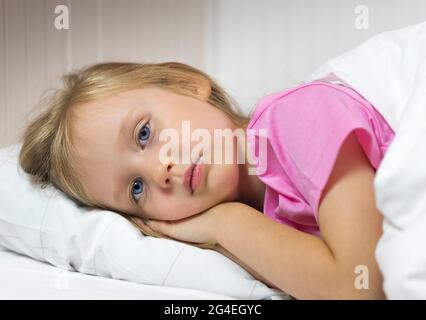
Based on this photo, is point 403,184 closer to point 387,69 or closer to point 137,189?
point 387,69

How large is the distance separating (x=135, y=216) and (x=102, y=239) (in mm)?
114

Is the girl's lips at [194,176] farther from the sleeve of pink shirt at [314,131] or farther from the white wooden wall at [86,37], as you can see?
the white wooden wall at [86,37]

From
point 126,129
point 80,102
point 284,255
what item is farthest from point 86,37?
point 284,255

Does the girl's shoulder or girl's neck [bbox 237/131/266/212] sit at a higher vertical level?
the girl's shoulder

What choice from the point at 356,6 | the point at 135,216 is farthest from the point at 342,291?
the point at 356,6

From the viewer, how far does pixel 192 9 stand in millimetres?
1773

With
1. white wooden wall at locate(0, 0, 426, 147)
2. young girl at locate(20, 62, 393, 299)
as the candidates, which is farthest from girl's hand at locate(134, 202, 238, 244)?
white wooden wall at locate(0, 0, 426, 147)

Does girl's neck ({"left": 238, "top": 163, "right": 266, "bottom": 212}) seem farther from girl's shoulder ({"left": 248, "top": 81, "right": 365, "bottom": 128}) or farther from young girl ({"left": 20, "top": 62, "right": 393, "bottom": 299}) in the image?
girl's shoulder ({"left": 248, "top": 81, "right": 365, "bottom": 128})

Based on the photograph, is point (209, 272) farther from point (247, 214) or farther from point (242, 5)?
point (242, 5)

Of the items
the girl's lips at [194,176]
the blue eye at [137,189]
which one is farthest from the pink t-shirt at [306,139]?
the blue eye at [137,189]

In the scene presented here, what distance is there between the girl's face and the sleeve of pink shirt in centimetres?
12

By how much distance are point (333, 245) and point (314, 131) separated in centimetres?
20

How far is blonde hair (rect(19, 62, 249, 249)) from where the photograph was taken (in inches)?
44.8

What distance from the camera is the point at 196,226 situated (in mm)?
1062
